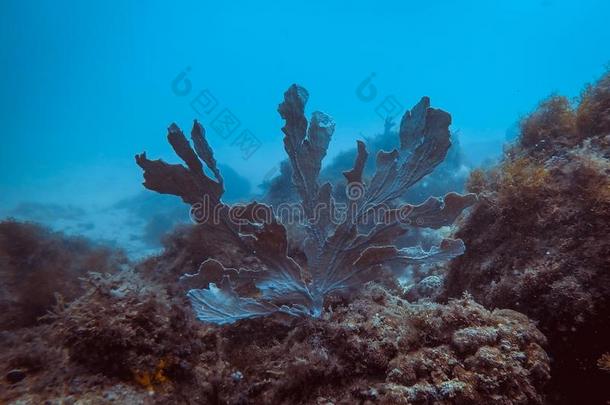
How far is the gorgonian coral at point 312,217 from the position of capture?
10.1ft

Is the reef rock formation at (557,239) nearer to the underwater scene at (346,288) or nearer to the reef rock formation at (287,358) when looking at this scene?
the underwater scene at (346,288)

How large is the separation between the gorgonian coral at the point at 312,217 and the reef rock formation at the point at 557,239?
1.12 ft

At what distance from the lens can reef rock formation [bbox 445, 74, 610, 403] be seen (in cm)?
238

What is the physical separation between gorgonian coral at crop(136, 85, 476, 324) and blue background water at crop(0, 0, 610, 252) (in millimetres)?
33592

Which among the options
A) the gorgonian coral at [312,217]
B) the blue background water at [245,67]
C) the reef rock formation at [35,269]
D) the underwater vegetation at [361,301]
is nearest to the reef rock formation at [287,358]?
the underwater vegetation at [361,301]

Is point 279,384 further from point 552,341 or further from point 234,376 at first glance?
point 552,341

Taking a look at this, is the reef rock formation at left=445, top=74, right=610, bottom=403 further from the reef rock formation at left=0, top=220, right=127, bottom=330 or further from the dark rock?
the reef rock formation at left=0, top=220, right=127, bottom=330

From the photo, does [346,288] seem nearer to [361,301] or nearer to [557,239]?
[361,301]

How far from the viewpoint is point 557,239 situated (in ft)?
9.11

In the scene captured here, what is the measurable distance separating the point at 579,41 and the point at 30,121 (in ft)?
524

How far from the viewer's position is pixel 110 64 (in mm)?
149875

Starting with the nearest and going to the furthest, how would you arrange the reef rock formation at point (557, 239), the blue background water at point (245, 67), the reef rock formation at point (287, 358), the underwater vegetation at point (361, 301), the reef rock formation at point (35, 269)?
the reef rock formation at point (287, 358) → the underwater vegetation at point (361, 301) → the reef rock formation at point (557, 239) → the reef rock formation at point (35, 269) → the blue background water at point (245, 67)

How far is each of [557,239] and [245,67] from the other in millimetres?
148356

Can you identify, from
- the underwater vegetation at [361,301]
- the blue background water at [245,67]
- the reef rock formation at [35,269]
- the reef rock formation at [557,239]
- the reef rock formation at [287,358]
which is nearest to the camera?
the reef rock formation at [287,358]
